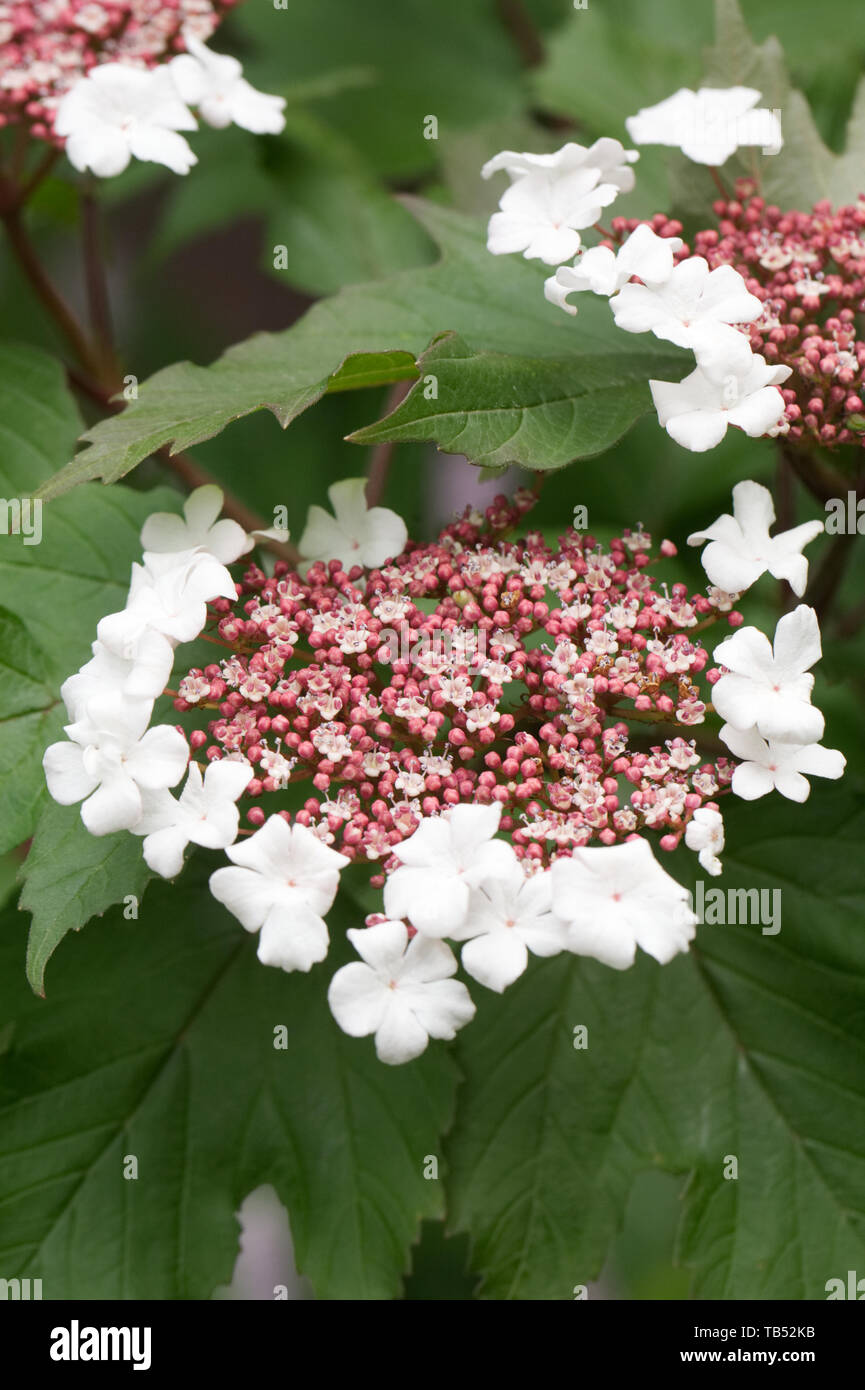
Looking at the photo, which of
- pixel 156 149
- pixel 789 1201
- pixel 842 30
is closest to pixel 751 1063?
pixel 789 1201

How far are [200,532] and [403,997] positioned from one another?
0.45 m

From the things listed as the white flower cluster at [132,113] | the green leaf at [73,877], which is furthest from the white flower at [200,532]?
the white flower cluster at [132,113]

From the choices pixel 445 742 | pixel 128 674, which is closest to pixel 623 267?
pixel 445 742

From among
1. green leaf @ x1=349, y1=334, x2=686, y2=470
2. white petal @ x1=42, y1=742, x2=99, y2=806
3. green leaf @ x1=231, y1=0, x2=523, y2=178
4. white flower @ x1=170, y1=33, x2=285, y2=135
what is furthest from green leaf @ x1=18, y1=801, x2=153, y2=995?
green leaf @ x1=231, y1=0, x2=523, y2=178

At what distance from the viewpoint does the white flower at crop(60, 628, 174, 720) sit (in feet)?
3.13

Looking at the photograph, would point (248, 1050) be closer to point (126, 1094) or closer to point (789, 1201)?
point (126, 1094)

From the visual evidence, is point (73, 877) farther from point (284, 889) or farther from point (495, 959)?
point (495, 959)

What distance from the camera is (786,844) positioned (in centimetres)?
128

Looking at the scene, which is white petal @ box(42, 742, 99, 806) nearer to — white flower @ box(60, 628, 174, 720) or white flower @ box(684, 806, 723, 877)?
white flower @ box(60, 628, 174, 720)

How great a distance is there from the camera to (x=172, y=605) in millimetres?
1022

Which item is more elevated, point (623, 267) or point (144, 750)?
point (623, 267)

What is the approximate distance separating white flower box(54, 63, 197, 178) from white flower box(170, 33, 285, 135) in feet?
0.06

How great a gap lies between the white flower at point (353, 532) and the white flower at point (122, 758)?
25 cm

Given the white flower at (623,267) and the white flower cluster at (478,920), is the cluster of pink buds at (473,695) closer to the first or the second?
the white flower cluster at (478,920)
